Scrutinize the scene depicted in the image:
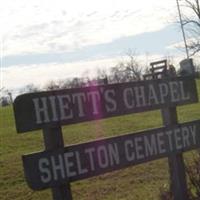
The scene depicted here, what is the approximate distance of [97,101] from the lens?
262 inches

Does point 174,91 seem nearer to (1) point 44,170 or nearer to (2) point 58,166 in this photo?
(2) point 58,166

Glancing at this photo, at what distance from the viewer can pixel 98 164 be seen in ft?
21.3

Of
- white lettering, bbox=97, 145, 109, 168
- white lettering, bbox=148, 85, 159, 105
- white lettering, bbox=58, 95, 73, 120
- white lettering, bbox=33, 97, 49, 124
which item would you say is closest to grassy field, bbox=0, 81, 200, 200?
white lettering, bbox=148, 85, 159, 105

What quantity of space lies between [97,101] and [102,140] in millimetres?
445

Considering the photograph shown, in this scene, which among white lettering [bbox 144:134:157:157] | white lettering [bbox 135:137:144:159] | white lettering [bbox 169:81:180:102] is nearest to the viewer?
white lettering [bbox 135:137:144:159]

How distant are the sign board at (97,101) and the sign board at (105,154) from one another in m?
0.30

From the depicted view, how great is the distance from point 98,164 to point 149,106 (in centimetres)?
120

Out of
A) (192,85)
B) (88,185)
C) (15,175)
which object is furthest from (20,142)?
(192,85)

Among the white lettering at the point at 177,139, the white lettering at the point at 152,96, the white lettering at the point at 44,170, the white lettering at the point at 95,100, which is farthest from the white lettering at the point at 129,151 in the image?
the white lettering at the point at 44,170

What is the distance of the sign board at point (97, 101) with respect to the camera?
19.5 ft

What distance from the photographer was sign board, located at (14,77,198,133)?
5945 mm

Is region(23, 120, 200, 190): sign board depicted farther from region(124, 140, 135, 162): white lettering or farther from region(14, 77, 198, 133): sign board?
region(14, 77, 198, 133): sign board

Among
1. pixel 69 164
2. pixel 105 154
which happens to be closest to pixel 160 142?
pixel 105 154

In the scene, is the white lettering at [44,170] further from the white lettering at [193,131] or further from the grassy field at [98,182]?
the grassy field at [98,182]
